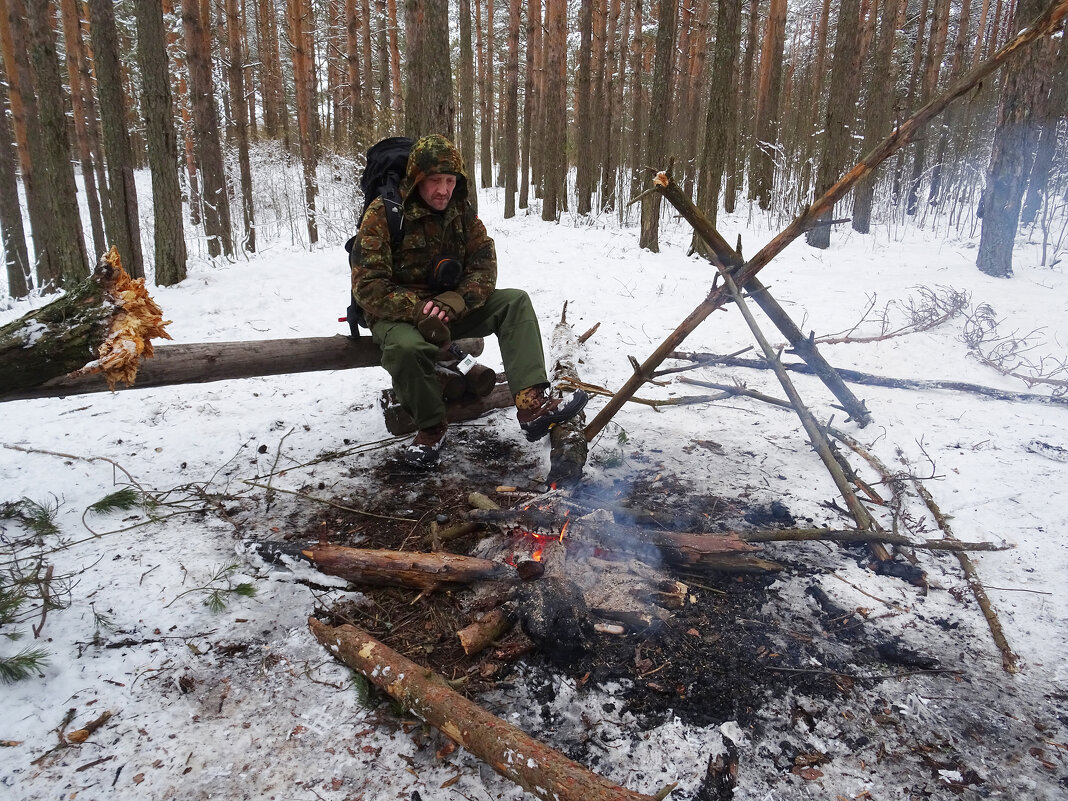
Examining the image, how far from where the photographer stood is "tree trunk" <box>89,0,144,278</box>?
20.9ft

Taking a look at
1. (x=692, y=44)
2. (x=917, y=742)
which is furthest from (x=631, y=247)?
(x=692, y=44)

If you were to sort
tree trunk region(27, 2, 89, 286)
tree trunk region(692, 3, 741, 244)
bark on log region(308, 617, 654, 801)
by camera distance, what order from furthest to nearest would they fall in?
tree trunk region(692, 3, 741, 244) < tree trunk region(27, 2, 89, 286) < bark on log region(308, 617, 654, 801)

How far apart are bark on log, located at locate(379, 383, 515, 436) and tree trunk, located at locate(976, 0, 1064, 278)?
22.7ft

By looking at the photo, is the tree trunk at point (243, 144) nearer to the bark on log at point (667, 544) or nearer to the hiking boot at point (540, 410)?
the hiking boot at point (540, 410)

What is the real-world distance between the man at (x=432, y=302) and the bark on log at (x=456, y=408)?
0.20 metres

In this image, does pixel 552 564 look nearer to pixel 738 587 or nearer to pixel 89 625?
pixel 738 587

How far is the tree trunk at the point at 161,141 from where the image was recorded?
6.57 m

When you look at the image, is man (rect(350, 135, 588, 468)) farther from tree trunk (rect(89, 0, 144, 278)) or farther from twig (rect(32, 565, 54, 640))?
tree trunk (rect(89, 0, 144, 278))

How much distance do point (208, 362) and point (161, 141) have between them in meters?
5.26

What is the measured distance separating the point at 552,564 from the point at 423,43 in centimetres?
576

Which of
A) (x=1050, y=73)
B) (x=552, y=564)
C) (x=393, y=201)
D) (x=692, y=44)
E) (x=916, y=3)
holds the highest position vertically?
(x=916, y=3)

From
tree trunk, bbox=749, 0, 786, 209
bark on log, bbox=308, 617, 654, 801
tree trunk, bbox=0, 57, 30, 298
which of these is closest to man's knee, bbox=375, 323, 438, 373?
bark on log, bbox=308, 617, 654, 801

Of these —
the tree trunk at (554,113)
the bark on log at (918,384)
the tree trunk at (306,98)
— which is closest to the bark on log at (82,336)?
the bark on log at (918,384)

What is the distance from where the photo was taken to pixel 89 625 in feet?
6.96
